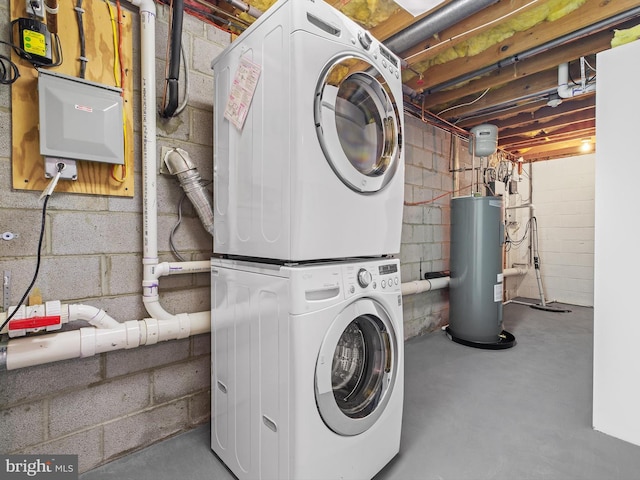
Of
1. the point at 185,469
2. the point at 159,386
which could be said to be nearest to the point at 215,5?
the point at 159,386

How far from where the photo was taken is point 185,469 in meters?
1.45

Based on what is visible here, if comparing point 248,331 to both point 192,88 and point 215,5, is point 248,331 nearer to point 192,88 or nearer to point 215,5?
point 192,88

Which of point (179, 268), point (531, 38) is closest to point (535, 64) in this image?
point (531, 38)

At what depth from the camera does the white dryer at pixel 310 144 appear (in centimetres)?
111

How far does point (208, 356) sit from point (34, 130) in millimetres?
1302

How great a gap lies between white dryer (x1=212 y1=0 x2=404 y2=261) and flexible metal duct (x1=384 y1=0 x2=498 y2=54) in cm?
67

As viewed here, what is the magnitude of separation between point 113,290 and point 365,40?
5.16ft

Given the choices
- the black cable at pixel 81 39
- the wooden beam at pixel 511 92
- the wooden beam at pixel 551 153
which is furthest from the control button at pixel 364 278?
the wooden beam at pixel 551 153

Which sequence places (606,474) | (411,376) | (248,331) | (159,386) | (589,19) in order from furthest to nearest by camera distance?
1. (411,376)
2. (589,19)
3. (159,386)
4. (606,474)
5. (248,331)

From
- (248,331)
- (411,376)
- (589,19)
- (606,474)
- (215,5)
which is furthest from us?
(411,376)

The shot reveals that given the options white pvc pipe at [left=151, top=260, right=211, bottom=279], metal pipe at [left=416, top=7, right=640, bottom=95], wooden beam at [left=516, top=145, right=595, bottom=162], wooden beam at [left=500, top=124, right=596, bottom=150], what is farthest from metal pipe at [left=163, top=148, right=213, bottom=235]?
wooden beam at [left=516, top=145, right=595, bottom=162]

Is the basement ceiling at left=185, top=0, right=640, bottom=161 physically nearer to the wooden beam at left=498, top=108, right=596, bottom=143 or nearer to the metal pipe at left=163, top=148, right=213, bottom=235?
the wooden beam at left=498, top=108, right=596, bottom=143

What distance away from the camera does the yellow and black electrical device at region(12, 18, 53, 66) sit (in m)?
1.18

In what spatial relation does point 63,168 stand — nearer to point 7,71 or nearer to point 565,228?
point 7,71
